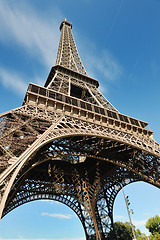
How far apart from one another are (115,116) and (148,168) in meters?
6.06

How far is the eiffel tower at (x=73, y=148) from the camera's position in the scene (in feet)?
31.9

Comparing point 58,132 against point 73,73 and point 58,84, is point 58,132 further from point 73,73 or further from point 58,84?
point 73,73

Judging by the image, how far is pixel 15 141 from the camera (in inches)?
365

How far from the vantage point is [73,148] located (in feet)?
49.2

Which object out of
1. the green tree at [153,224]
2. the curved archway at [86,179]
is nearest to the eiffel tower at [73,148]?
the curved archway at [86,179]

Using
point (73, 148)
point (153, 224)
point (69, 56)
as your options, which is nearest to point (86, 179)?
point (73, 148)

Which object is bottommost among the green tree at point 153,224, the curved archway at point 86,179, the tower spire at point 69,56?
the green tree at point 153,224

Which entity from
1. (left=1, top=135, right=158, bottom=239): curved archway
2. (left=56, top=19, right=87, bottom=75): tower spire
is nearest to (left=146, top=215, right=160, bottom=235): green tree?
(left=1, top=135, right=158, bottom=239): curved archway

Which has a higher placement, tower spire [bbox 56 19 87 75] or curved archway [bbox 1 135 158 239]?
tower spire [bbox 56 19 87 75]

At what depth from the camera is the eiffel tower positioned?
31.9ft

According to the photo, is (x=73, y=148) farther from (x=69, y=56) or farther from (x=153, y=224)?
(x=153, y=224)

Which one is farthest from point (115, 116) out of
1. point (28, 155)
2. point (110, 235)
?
point (110, 235)

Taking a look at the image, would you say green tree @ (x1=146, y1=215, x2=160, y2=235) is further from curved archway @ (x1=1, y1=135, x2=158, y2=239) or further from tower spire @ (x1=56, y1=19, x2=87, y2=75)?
tower spire @ (x1=56, y1=19, x2=87, y2=75)

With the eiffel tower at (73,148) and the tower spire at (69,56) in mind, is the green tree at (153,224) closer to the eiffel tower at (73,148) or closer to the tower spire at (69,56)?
the eiffel tower at (73,148)
